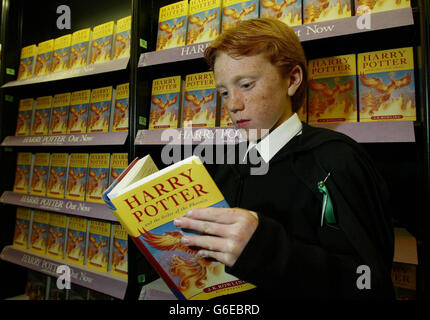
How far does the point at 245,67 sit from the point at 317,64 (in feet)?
1.82

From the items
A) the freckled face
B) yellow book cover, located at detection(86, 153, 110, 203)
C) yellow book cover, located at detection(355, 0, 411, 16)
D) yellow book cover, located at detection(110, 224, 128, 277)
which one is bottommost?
yellow book cover, located at detection(110, 224, 128, 277)

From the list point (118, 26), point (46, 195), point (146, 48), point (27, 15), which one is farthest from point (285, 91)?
point (27, 15)

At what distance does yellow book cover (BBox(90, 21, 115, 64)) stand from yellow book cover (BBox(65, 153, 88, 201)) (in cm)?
68

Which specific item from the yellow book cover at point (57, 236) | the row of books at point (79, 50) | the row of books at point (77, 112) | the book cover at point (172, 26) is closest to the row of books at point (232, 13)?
the book cover at point (172, 26)

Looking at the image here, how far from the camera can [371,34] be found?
1.01m

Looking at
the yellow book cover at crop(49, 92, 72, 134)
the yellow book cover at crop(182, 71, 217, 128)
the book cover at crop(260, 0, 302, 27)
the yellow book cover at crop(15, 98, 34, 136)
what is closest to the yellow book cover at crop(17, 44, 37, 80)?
the yellow book cover at crop(15, 98, 34, 136)

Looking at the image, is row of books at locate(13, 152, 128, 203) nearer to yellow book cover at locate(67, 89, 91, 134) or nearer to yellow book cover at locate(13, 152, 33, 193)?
yellow book cover at locate(13, 152, 33, 193)

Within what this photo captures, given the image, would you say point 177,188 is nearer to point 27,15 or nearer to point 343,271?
point 343,271

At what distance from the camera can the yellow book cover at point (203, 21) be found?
1.35 metres

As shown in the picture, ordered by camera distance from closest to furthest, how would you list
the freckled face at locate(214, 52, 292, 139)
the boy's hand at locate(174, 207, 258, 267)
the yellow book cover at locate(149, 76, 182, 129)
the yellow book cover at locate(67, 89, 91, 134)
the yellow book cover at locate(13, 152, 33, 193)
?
the boy's hand at locate(174, 207, 258, 267)
the freckled face at locate(214, 52, 292, 139)
the yellow book cover at locate(149, 76, 182, 129)
the yellow book cover at locate(67, 89, 91, 134)
the yellow book cover at locate(13, 152, 33, 193)

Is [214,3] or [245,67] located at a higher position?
[214,3]

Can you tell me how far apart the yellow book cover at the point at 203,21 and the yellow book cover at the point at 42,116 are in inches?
52.3

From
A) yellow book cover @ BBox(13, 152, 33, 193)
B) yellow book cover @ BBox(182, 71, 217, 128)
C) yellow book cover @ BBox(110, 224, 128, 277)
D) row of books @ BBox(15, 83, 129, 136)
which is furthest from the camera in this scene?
yellow book cover @ BBox(13, 152, 33, 193)

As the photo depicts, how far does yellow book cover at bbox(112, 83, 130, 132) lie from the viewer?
162 centimetres
